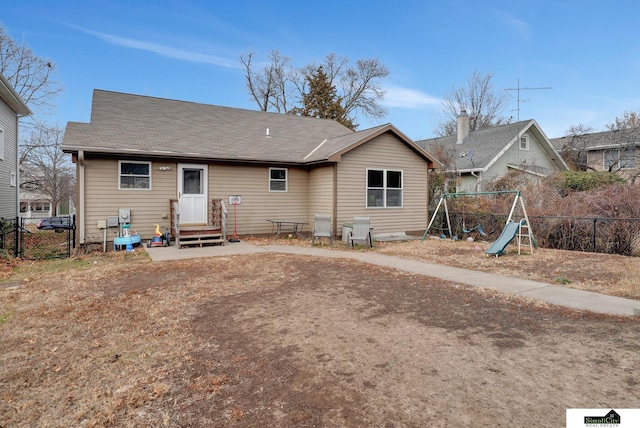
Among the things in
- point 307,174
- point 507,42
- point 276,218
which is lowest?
point 276,218

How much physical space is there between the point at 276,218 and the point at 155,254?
478cm

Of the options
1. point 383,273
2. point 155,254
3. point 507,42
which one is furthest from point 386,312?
point 507,42

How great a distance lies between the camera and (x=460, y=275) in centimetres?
714

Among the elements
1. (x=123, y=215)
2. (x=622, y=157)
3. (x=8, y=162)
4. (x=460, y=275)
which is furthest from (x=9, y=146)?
(x=622, y=157)

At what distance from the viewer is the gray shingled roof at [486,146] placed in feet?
65.9

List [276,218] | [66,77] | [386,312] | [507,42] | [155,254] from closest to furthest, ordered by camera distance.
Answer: [386,312], [155,254], [276,218], [507,42], [66,77]

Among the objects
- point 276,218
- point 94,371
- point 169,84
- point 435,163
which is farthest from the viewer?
point 169,84

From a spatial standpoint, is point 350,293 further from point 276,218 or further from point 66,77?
point 66,77

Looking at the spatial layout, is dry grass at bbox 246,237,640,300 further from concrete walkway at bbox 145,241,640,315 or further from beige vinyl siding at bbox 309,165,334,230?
beige vinyl siding at bbox 309,165,334,230

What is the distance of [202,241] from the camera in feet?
35.2

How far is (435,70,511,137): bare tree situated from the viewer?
1319 inches

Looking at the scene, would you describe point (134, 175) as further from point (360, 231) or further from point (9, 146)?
point (9, 146)

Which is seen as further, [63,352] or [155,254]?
[155,254]

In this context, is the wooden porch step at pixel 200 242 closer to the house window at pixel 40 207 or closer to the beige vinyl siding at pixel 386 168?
the beige vinyl siding at pixel 386 168
